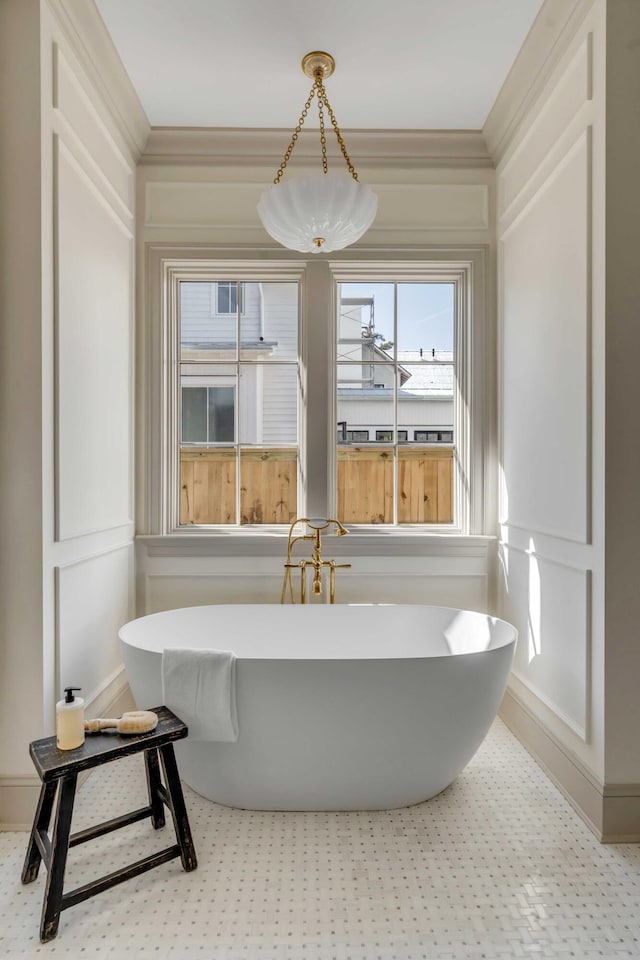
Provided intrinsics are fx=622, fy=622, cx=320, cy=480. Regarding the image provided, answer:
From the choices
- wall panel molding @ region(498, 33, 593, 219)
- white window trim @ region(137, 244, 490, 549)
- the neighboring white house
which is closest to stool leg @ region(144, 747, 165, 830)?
white window trim @ region(137, 244, 490, 549)

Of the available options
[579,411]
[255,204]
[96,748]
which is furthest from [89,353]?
[579,411]

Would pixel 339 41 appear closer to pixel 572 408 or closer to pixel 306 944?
pixel 572 408

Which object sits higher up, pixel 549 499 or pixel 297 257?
pixel 297 257

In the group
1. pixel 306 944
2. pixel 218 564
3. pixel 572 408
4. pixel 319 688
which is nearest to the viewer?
pixel 306 944

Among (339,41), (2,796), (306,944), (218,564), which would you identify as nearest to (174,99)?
(339,41)

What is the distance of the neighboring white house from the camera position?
320 cm

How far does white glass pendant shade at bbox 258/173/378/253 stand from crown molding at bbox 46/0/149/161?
830 millimetres

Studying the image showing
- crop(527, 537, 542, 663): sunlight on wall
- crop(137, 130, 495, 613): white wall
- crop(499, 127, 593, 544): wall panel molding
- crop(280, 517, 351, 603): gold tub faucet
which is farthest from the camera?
crop(137, 130, 495, 613): white wall

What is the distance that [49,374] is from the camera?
6.76ft

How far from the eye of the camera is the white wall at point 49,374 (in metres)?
1.98

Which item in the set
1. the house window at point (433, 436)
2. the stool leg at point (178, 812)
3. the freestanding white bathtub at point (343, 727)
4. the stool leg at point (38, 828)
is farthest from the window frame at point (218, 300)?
the stool leg at point (38, 828)

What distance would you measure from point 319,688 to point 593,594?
0.94 meters

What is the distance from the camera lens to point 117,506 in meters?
2.77

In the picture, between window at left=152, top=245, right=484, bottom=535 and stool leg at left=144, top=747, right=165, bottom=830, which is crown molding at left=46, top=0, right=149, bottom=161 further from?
stool leg at left=144, top=747, right=165, bottom=830
